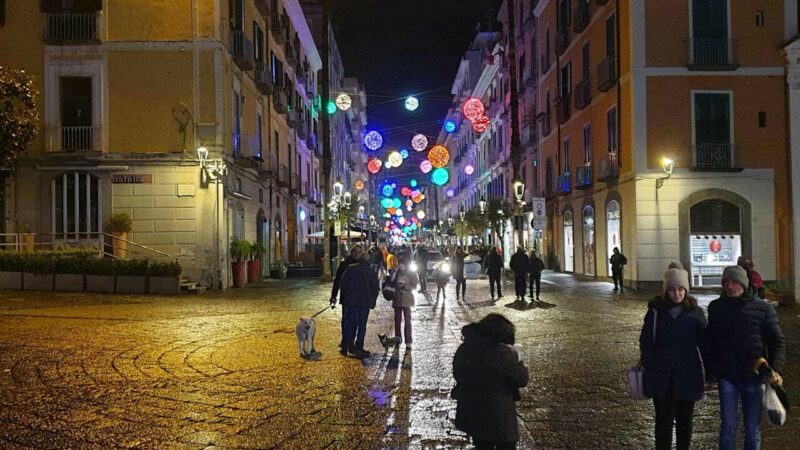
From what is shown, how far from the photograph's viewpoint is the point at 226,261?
25.0 m

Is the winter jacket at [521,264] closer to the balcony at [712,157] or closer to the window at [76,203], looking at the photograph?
the balcony at [712,157]

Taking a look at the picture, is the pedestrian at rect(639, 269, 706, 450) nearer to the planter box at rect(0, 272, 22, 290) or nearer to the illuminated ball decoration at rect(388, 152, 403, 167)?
the planter box at rect(0, 272, 22, 290)

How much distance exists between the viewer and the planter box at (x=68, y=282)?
66.0 feet

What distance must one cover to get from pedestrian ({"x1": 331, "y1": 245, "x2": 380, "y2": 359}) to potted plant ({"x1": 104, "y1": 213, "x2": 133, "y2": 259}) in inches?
584

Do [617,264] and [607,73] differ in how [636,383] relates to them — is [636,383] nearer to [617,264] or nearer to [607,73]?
[617,264]

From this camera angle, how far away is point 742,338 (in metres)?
5.04

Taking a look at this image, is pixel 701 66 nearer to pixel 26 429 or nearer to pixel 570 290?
pixel 570 290

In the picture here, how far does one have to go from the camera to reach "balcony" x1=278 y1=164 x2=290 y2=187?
116ft

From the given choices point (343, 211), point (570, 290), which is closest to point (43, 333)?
point (570, 290)

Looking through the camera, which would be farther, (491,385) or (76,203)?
(76,203)

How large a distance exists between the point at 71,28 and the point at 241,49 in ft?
18.3

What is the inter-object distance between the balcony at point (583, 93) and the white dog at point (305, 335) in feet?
69.5

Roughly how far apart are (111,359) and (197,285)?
1319 centimetres

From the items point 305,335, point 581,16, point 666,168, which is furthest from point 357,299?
point 581,16
